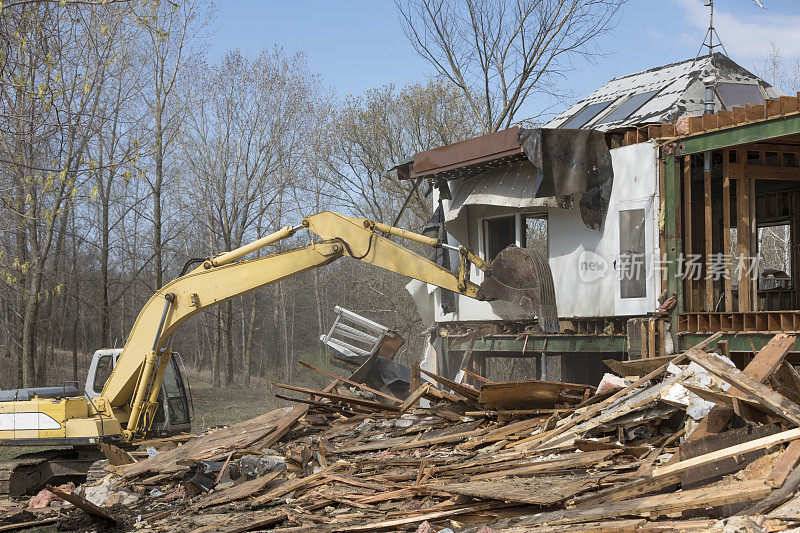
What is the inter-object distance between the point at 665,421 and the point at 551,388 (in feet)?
5.20

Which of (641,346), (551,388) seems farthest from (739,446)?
(641,346)

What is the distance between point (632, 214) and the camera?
1366cm

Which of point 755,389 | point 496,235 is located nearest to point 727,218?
point 496,235

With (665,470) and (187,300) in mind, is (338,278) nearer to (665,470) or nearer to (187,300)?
(187,300)

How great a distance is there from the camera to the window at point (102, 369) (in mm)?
12398

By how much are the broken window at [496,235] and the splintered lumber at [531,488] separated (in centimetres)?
1072

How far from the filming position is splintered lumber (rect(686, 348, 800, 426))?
19.0 feet

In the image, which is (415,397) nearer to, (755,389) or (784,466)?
(755,389)

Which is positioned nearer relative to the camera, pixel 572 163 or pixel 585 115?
pixel 572 163

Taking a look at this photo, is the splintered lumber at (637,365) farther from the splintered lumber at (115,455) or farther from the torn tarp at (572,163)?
the splintered lumber at (115,455)

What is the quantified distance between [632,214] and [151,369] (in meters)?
8.37

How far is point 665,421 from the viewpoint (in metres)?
7.54

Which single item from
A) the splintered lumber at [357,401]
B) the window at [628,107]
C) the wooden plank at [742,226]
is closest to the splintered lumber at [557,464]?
the splintered lumber at [357,401]

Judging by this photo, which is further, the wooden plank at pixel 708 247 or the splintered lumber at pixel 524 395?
the wooden plank at pixel 708 247
